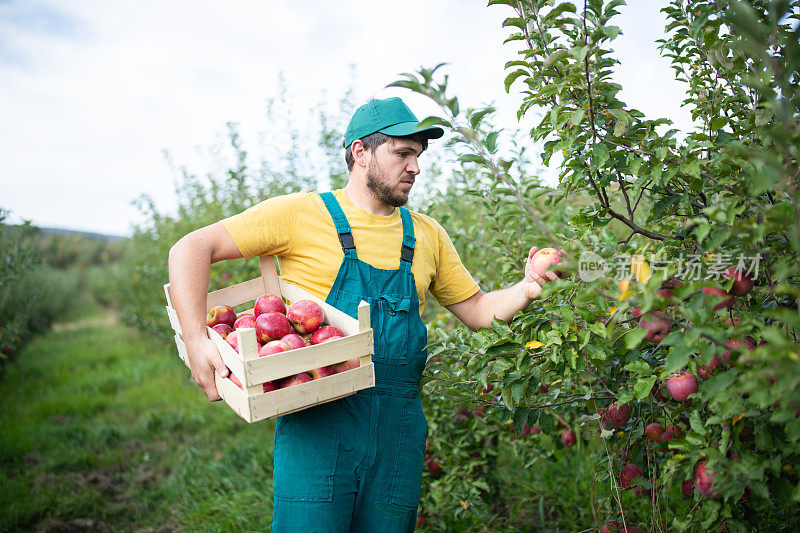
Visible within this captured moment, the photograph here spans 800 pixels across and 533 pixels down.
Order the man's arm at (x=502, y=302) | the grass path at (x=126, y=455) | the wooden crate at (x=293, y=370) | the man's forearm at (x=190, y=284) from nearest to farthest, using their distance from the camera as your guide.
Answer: the wooden crate at (x=293, y=370), the man's forearm at (x=190, y=284), the man's arm at (x=502, y=302), the grass path at (x=126, y=455)

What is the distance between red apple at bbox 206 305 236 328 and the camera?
1951 mm

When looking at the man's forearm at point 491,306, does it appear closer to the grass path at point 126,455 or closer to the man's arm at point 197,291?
the man's arm at point 197,291

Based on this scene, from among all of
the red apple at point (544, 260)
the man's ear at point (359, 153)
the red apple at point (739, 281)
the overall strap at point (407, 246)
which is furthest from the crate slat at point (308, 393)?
the red apple at point (739, 281)

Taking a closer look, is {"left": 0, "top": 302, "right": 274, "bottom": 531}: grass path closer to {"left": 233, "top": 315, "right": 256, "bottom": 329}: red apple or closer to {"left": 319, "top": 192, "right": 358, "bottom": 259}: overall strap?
{"left": 233, "top": 315, "right": 256, "bottom": 329}: red apple

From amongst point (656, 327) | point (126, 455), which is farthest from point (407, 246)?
point (126, 455)

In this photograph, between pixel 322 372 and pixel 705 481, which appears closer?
pixel 705 481

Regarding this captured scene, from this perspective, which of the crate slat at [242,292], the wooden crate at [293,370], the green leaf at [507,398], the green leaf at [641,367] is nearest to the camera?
the green leaf at [641,367]

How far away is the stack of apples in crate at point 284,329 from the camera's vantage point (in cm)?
166

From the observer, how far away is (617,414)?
5.51ft

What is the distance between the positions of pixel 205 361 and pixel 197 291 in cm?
24

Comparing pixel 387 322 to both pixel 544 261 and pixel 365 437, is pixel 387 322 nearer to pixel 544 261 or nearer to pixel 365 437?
pixel 365 437

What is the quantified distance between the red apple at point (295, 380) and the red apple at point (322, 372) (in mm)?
26

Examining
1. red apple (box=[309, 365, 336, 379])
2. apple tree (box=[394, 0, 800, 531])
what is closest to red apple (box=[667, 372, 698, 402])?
apple tree (box=[394, 0, 800, 531])

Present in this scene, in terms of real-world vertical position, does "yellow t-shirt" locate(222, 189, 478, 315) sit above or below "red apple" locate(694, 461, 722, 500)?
above
